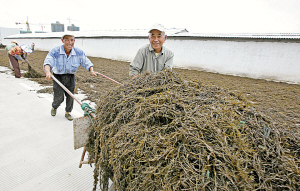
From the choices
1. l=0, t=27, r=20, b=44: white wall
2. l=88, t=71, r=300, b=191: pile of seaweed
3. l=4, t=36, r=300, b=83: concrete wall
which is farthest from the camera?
l=0, t=27, r=20, b=44: white wall

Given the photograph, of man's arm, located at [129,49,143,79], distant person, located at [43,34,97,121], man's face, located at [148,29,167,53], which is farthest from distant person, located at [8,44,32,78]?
man's face, located at [148,29,167,53]

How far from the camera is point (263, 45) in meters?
9.88

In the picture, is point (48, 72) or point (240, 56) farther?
point (240, 56)

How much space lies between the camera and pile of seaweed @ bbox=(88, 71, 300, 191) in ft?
2.85

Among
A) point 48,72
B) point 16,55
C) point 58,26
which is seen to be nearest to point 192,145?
point 48,72

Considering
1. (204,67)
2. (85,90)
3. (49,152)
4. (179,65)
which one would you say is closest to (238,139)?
(49,152)

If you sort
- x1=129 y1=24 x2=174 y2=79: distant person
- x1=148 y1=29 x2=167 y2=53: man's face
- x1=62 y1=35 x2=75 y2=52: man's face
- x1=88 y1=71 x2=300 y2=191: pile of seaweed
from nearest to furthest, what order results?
x1=88 y1=71 x2=300 y2=191: pile of seaweed < x1=148 y1=29 x2=167 y2=53: man's face < x1=129 y1=24 x2=174 y2=79: distant person < x1=62 y1=35 x2=75 y2=52: man's face

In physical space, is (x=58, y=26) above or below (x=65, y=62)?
above

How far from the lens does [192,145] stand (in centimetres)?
94

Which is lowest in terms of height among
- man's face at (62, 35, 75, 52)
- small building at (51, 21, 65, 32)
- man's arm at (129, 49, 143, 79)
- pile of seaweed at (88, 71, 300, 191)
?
pile of seaweed at (88, 71, 300, 191)

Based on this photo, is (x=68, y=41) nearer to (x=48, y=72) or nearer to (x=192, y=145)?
(x=48, y=72)

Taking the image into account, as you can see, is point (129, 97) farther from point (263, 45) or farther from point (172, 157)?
point (263, 45)

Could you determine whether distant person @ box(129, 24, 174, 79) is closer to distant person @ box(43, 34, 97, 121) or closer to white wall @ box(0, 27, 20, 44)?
distant person @ box(43, 34, 97, 121)

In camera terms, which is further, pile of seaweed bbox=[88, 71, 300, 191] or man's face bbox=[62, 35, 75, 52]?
man's face bbox=[62, 35, 75, 52]
